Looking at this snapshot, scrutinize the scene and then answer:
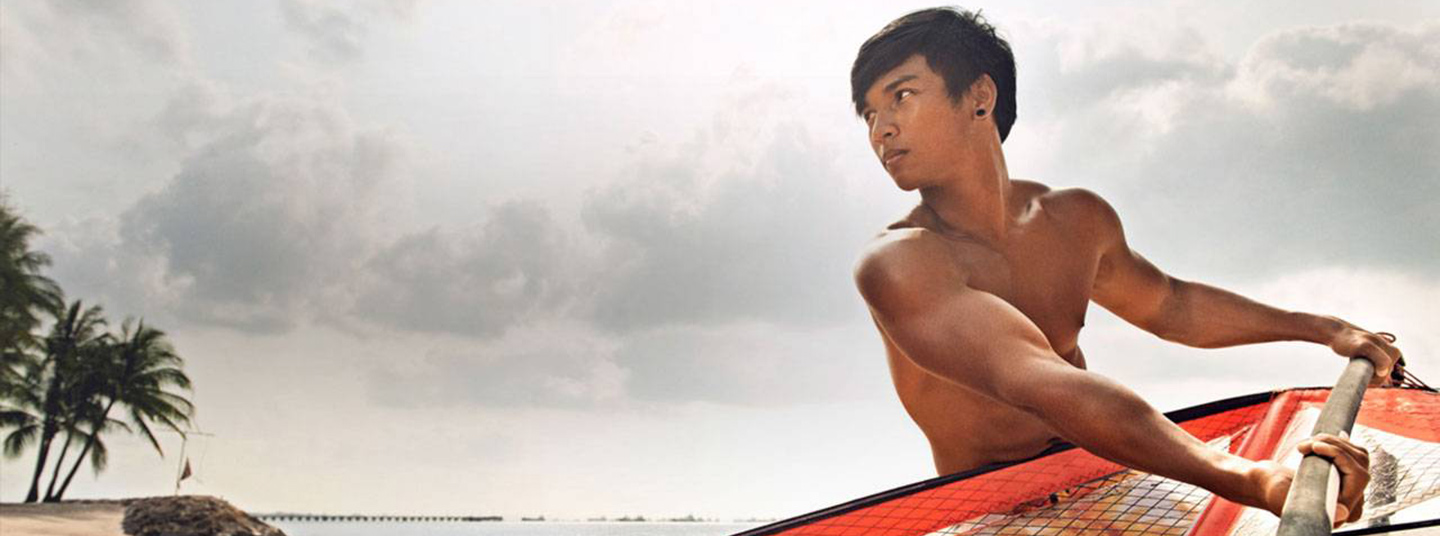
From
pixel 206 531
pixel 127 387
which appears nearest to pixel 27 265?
pixel 127 387

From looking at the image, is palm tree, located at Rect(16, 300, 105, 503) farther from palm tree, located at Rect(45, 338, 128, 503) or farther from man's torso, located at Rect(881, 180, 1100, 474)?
man's torso, located at Rect(881, 180, 1100, 474)

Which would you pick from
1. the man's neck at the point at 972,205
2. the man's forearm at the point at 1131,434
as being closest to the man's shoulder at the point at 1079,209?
the man's neck at the point at 972,205

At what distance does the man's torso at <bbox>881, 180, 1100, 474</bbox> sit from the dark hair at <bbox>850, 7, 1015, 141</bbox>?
→ 0.17m

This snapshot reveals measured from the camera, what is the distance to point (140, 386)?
A: 19.7 meters

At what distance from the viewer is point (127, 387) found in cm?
1956

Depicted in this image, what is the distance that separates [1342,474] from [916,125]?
788mm

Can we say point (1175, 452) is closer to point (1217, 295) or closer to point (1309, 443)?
point (1309, 443)

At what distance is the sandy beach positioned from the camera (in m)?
15.9

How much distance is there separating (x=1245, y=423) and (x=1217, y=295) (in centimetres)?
26

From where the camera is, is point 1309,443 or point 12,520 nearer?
point 1309,443

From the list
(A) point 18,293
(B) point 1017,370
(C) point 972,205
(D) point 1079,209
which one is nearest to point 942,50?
(C) point 972,205

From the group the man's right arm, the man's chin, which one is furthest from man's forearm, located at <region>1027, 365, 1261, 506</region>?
the man's chin

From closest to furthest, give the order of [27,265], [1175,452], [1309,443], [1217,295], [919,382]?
1. [1309,443]
2. [1175,452]
3. [919,382]
4. [1217,295]
5. [27,265]

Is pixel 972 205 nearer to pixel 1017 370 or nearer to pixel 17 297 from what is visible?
pixel 1017 370
